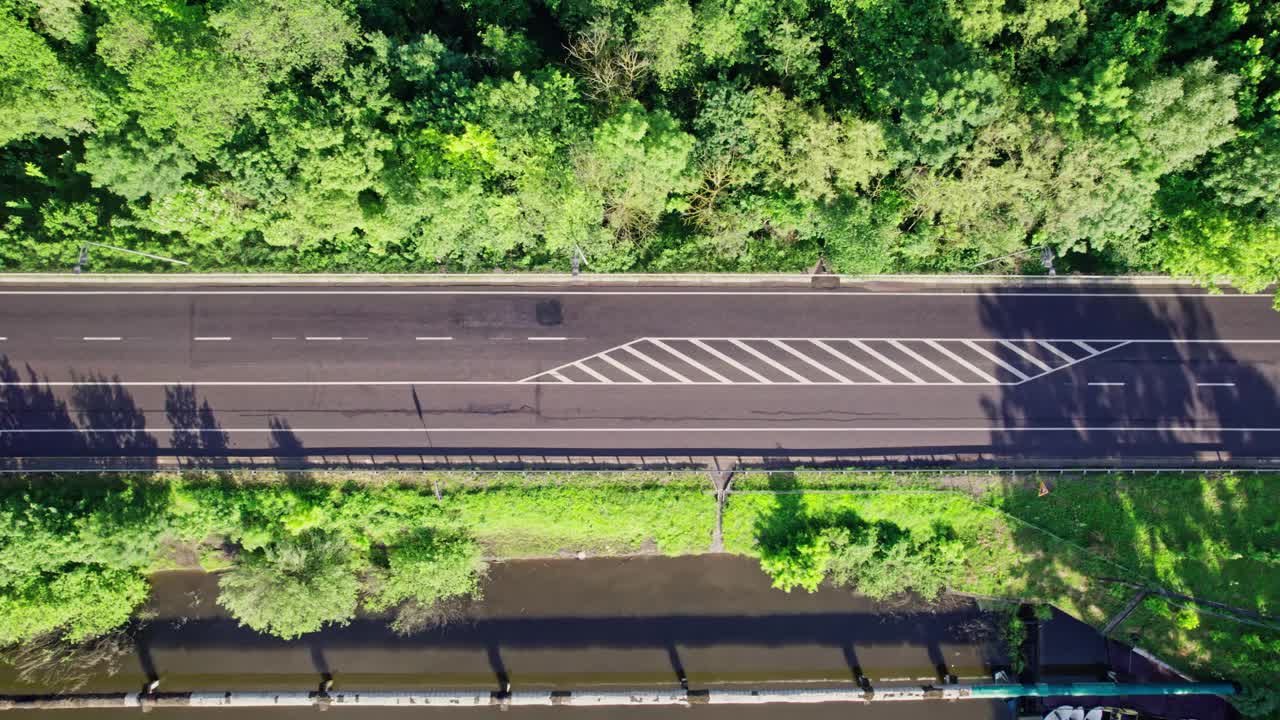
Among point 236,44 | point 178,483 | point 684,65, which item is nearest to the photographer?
point 236,44

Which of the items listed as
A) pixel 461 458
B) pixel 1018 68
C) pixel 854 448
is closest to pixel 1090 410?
pixel 854 448

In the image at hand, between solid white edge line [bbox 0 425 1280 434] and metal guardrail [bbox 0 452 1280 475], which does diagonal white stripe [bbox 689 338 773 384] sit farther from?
metal guardrail [bbox 0 452 1280 475]

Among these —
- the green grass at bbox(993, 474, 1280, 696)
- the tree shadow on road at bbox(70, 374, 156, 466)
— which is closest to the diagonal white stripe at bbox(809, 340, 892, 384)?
the green grass at bbox(993, 474, 1280, 696)

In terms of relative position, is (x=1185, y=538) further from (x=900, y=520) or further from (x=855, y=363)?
(x=855, y=363)

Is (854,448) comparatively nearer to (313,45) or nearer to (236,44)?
(313,45)

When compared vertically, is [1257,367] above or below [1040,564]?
above

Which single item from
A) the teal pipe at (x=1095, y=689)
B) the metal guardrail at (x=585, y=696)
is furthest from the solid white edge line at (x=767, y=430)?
the metal guardrail at (x=585, y=696)

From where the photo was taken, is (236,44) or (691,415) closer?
(236,44)
